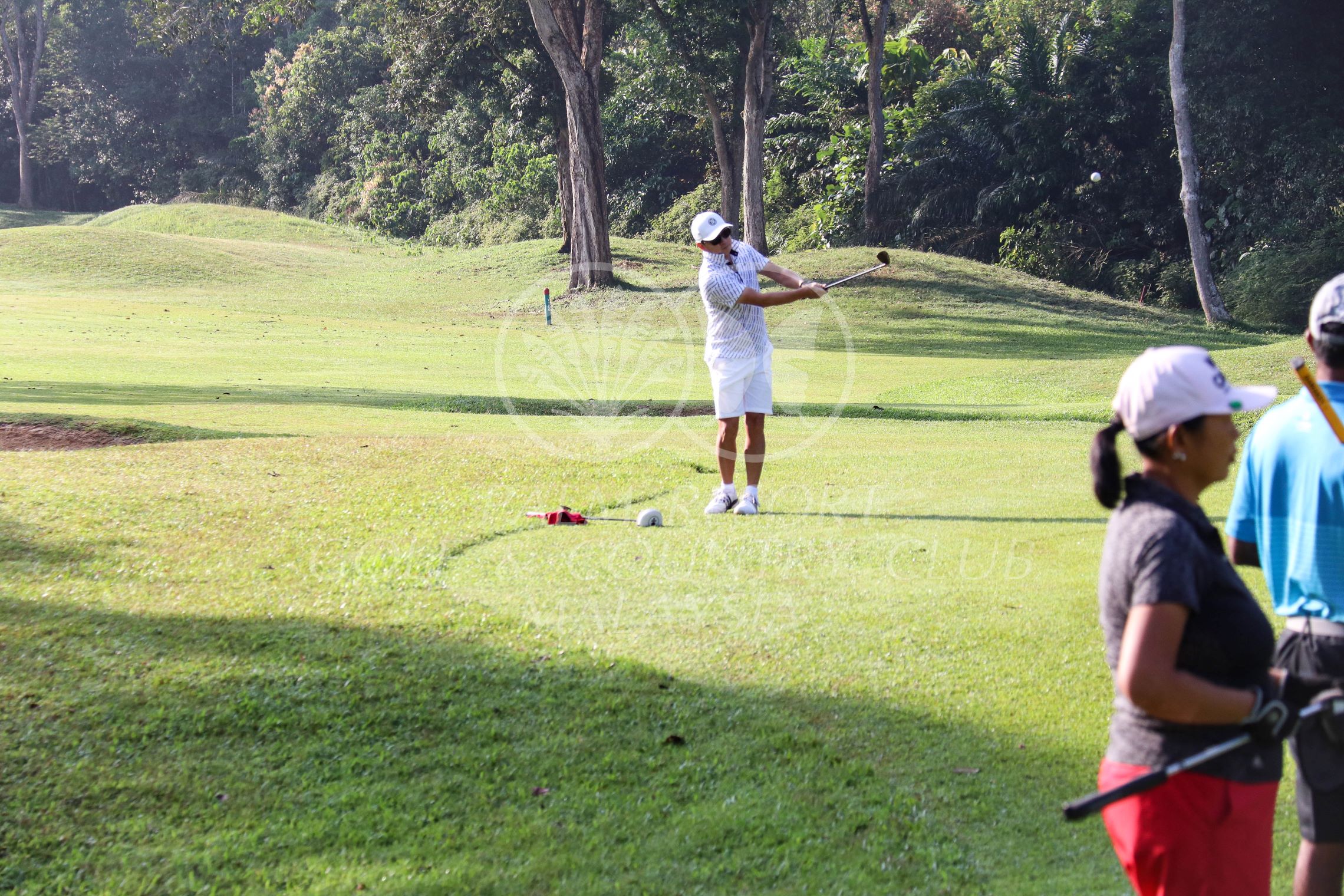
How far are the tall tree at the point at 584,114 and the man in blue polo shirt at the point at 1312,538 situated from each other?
1205 inches

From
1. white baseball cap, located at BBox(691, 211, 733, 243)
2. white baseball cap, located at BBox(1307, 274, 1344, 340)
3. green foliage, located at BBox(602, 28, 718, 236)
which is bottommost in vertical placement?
white baseball cap, located at BBox(1307, 274, 1344, 340)

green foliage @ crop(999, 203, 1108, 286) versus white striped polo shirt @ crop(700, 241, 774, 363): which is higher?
green foliage @ crop(999, 203, 1108, 286)

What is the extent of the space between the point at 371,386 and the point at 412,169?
48.5 meters

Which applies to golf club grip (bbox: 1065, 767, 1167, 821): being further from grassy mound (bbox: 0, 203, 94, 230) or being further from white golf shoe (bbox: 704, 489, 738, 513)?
grassy mound (bbox: 0, 203, 94, 230)

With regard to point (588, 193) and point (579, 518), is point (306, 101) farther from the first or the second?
point (579, 518)

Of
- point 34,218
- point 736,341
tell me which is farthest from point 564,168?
point 34,218

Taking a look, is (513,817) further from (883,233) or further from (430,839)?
(883,233)

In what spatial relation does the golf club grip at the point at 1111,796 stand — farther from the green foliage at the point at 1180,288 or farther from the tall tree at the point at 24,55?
the tall tree at the point at 24,55

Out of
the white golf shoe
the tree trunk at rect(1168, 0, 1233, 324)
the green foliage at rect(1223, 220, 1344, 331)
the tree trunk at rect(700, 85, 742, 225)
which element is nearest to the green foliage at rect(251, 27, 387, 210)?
the tree trunk at rect(700, 85, 742, 225)

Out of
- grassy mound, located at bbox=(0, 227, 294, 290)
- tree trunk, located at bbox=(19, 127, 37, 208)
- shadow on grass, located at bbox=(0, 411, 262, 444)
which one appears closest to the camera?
shadow on grass, located at bbox=(0, 411, 262, 444)

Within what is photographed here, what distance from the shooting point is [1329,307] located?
3613 millimetres

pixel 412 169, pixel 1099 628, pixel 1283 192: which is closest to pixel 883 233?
pixel 1283 192

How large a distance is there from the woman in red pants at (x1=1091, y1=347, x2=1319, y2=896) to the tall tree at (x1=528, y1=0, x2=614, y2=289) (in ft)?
102

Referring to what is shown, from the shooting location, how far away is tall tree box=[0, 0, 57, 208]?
67938 millimetres
